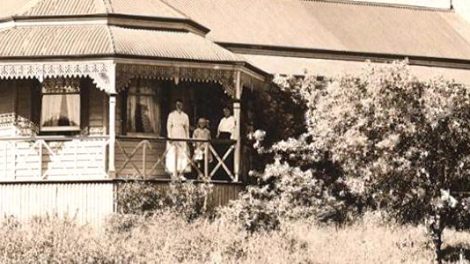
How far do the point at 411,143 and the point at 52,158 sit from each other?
9181 mm

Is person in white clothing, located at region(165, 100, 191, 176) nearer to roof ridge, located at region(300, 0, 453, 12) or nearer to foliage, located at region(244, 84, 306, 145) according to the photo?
foliage, located at region(244, 84, 306, 145)

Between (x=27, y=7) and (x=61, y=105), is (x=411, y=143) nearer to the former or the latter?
(x=61, y=105)

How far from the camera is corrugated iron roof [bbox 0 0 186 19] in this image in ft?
95.2

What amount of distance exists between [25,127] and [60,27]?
2.75 meters

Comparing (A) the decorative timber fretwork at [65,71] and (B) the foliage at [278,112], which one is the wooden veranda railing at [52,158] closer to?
(A) the decorative timber fretwork at [65,71]

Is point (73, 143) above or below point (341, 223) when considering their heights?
above

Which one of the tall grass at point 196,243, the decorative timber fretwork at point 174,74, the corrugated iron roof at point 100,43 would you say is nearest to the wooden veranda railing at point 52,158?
the decorative timber fretwork at point 174,74

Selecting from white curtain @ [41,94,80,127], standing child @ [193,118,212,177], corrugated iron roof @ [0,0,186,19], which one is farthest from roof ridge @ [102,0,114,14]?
standing child @ [193,118,212,177]

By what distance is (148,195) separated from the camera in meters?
26.2

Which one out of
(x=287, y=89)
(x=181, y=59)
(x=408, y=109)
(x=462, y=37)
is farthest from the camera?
(x=462, y=37)

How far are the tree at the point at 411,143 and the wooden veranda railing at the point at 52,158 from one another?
20.9 feet

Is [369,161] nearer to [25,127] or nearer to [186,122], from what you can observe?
[186,122]

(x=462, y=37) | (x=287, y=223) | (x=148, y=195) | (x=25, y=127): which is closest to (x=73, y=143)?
(x=25, y=127)

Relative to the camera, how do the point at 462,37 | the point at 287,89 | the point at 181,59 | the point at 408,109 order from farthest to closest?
the point at 462,37 < the point at 287,89 < the point at 181,59 < the point at 408,109
